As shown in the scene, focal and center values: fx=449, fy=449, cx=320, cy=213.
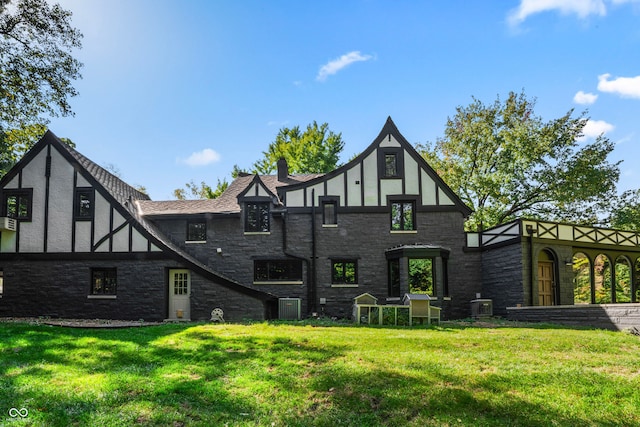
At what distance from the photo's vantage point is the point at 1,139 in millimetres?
22828

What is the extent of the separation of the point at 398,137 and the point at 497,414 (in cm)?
1551

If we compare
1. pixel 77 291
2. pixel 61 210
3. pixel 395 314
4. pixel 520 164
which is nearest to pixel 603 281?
pixel 520 164

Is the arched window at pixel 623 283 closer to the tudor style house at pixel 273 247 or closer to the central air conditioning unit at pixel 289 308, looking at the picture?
the tudor style house at pixel 273 247

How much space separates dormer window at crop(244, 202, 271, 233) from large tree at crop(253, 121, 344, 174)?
623 inches

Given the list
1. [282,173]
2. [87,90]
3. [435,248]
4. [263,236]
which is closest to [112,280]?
[263,236]

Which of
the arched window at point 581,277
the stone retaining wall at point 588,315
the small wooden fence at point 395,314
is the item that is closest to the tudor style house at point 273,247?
the stone retaining wall at point 588,315

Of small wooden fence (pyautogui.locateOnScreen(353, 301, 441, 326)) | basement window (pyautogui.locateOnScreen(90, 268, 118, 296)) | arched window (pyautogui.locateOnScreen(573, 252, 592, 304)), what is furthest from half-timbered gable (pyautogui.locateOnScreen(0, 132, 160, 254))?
arched window (pyautogui.locateOnScreen(573, 252, 592, 304))

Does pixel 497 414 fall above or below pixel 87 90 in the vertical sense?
below

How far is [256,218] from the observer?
20.5 meters

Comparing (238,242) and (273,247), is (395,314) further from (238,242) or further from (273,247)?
(238,242)

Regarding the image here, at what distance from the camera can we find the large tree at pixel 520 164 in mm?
26734

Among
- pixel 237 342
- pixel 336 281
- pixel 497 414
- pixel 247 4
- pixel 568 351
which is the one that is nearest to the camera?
pixel 497 414

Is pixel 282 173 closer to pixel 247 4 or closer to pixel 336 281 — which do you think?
pixel 336 281

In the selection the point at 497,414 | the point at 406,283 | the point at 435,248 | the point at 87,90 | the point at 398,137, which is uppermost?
the point at 87,90
